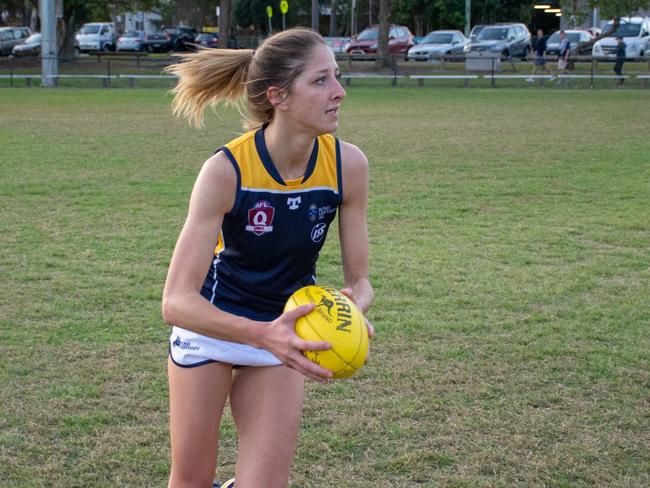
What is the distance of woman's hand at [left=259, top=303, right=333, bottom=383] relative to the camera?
3.11 metres

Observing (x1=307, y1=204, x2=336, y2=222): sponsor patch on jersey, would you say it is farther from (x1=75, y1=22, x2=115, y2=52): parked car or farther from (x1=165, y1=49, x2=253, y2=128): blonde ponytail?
(x1=75, y1=22, x2=115, y2=52): parked car

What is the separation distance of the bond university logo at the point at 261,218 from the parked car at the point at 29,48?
46.2m

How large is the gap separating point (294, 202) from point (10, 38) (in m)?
49.3

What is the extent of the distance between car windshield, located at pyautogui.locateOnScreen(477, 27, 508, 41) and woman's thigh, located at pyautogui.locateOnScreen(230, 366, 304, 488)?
1677 inches

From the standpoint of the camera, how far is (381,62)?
A: 4128 centimetres

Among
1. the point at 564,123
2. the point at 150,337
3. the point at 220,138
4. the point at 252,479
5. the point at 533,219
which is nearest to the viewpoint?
the point at 252,479

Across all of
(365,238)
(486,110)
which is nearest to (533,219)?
(365,238)

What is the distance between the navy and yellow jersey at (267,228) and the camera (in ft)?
11.6

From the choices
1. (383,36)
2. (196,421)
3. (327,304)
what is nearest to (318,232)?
(327,304)

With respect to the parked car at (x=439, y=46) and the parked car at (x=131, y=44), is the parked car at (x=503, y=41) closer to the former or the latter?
the parked car at (x=439, y=46)

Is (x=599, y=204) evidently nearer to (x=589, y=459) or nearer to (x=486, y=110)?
(x=589, y=459)

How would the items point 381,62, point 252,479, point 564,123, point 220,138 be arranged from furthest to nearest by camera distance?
point 381,62 → point 564,123 → point 220,138 → point 252,479

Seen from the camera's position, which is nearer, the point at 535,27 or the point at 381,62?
the point at 381,62

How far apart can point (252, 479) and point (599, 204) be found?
9266 millimetres
